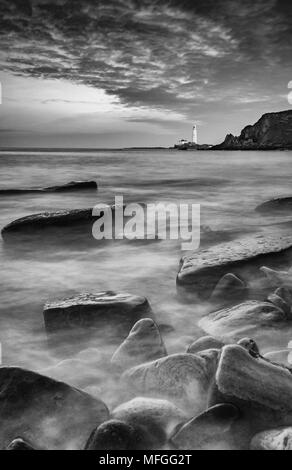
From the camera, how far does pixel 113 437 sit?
1868 mm

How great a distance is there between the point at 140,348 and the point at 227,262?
1.84m

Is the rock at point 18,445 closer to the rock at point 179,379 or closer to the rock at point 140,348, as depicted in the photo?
the rock at point 179,379

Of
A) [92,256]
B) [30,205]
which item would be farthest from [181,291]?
[30,205]

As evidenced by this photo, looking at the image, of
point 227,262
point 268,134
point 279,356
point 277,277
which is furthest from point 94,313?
point 268,134

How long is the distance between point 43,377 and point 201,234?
504 cm

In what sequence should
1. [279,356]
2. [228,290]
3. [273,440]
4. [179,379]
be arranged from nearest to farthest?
[273,440], [179,379], [279,356], [228,290]

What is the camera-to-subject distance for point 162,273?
16.3 feet

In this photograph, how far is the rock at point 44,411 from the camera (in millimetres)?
1997

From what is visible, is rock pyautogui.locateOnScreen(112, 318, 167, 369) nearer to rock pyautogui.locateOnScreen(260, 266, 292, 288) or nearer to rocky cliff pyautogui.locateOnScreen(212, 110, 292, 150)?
rock pyautogui.locateOnScreen(260, 266, 292, 288)

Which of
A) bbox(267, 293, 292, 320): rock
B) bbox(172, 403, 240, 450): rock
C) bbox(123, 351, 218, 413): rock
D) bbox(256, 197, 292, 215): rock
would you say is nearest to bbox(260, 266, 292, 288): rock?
bbox(267, 293, 292, 320): rock

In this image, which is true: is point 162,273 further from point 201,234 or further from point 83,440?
point 83,440

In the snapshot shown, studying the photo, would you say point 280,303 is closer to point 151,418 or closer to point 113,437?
point 151,418

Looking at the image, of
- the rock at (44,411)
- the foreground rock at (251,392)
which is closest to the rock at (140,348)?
the rock at (44,411)

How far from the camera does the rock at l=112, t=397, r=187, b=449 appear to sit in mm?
1943
